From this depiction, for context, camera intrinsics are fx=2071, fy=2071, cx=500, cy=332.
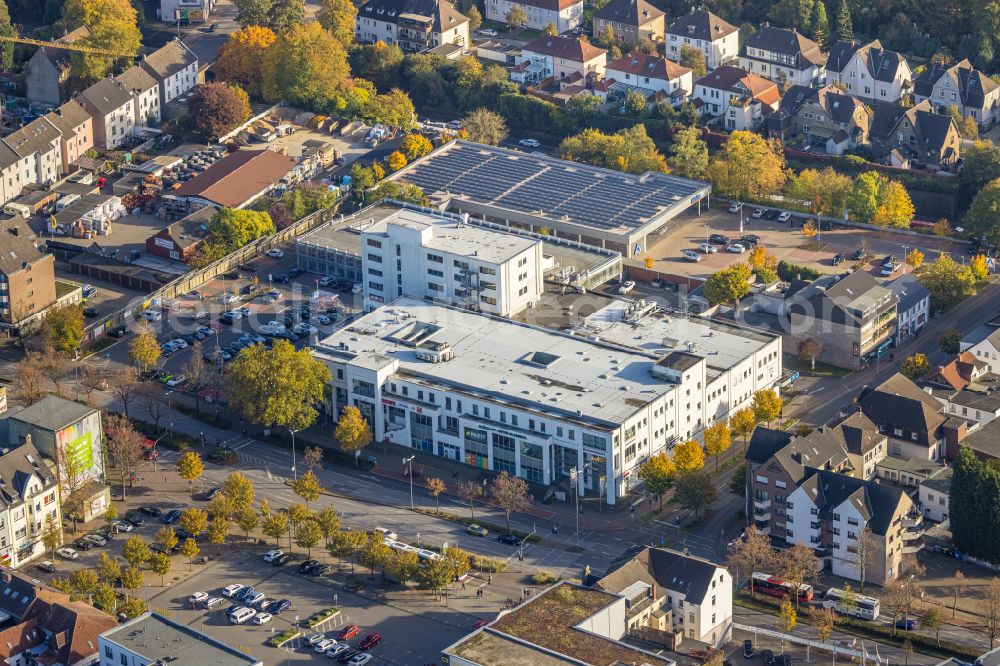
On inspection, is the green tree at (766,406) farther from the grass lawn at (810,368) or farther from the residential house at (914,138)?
the residential house at (914,138)

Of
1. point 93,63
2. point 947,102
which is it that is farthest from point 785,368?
point 93,63

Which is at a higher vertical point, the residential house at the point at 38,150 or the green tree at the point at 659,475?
the residential house at the point at 38,150

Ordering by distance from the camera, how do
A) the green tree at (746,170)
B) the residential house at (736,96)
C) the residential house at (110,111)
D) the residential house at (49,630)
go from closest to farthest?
the residential house at (49,630)
the green tree at (746,170)
the residential house at (110,111)
the residential house at (736,96)

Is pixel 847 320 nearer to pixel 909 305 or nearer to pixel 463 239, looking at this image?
pixel 909 305

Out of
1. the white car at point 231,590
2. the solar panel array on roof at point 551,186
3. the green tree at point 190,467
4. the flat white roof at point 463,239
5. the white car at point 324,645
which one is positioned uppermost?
the flat white roof at point 463,239

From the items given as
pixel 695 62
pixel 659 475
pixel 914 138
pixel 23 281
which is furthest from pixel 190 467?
pixel 695 62

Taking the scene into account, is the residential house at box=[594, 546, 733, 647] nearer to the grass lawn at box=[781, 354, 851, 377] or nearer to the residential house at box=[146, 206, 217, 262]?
the grass lawn at box=[781, 354, 851, 377]

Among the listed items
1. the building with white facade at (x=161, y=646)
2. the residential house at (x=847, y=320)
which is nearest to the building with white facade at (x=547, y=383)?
the residential house at (x=847, y=320)

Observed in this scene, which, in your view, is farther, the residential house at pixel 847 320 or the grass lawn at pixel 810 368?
the residential house at pixel 847 320
